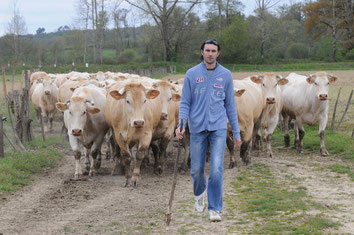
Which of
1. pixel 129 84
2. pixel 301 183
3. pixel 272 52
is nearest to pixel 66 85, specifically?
pixel 129 84

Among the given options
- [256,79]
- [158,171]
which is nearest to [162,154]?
[158,171]

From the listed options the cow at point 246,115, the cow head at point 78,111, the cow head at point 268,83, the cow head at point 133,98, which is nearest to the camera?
the cow head at point 133,98

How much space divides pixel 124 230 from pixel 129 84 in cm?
355

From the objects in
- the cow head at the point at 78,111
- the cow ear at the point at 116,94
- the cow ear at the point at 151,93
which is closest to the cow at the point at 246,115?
the cow ear at the point at 151,93

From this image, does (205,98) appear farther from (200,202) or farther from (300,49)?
(300,49)

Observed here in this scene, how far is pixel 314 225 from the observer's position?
19.7 feet

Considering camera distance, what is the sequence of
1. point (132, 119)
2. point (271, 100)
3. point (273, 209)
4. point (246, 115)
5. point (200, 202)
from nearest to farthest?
1. point (200, 202)
2. point (273, 209)
3. point (132, 119)
4. point (246, 115)
5. point (271, 100)

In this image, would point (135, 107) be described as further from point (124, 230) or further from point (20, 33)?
point (20, 33)

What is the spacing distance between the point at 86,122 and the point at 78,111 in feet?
2.02

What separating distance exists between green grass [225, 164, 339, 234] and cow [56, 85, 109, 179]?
3.33m

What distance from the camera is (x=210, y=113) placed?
5910mm

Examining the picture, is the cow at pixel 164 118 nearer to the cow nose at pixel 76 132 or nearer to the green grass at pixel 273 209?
the cow nose at pixel 76 132

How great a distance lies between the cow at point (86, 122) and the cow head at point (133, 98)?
1.16 m

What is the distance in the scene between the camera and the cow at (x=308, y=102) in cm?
1255
